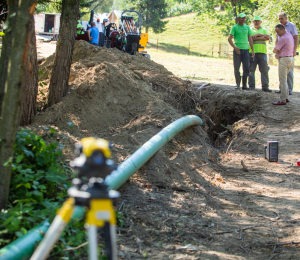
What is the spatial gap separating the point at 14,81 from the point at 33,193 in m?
1.03

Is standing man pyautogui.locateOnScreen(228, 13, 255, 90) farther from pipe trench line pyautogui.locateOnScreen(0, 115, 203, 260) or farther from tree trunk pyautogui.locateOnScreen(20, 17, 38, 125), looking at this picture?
tree trunk pyautogui.locateOnScreen(20, 17, 38, 125)

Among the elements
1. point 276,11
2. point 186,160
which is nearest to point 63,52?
point 186,160

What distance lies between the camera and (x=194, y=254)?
2977 mm

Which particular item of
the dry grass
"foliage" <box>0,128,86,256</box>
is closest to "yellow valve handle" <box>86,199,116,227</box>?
"foliage" <box>0,128,86,256</box>

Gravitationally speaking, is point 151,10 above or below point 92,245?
above

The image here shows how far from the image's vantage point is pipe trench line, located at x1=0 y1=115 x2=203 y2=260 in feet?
7.68

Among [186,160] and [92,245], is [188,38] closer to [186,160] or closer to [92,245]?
[186,160]

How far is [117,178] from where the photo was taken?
11.6ft

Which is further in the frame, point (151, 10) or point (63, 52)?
point (151, 10)

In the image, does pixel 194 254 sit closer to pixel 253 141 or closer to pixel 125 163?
pixel 125 163

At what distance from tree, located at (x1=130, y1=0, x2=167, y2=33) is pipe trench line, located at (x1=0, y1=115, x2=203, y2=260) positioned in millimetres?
37535

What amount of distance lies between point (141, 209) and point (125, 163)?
538 mm

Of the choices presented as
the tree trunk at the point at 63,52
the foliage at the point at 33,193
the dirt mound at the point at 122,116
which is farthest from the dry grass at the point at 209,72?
the foliage at the point at 33,193

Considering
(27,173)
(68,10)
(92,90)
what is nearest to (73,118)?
(92,90)
